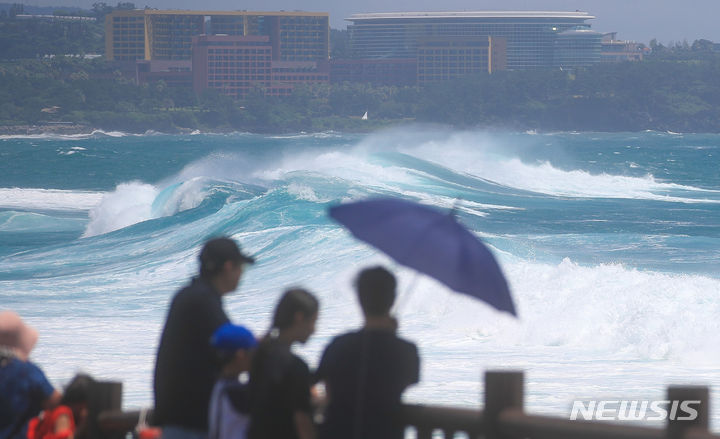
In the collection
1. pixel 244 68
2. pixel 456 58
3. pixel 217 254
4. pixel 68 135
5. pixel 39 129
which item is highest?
pixel 217 254

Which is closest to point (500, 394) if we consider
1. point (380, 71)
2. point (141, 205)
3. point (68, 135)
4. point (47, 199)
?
point (141, 205)

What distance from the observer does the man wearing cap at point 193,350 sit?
3.84 m

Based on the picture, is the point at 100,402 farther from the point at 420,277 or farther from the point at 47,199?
the point at 47,199

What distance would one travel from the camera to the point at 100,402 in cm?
429

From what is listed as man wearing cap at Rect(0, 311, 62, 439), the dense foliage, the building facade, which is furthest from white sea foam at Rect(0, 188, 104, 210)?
the dense foliage

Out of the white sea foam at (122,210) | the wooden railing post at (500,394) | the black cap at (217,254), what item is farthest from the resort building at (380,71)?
the wooden railing post at (500,394)

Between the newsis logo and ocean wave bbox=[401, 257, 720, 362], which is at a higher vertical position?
the newsis logo

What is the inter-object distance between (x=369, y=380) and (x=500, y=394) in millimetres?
402

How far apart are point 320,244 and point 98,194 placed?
1058 inches

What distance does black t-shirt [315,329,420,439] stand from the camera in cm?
353

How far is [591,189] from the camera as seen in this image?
1767 inches

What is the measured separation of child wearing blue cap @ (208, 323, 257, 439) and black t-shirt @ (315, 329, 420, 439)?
0.27 meters

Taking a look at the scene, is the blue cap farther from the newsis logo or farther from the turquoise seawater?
the newsis logo

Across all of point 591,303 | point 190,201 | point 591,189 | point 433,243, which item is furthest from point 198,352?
point 591,189
